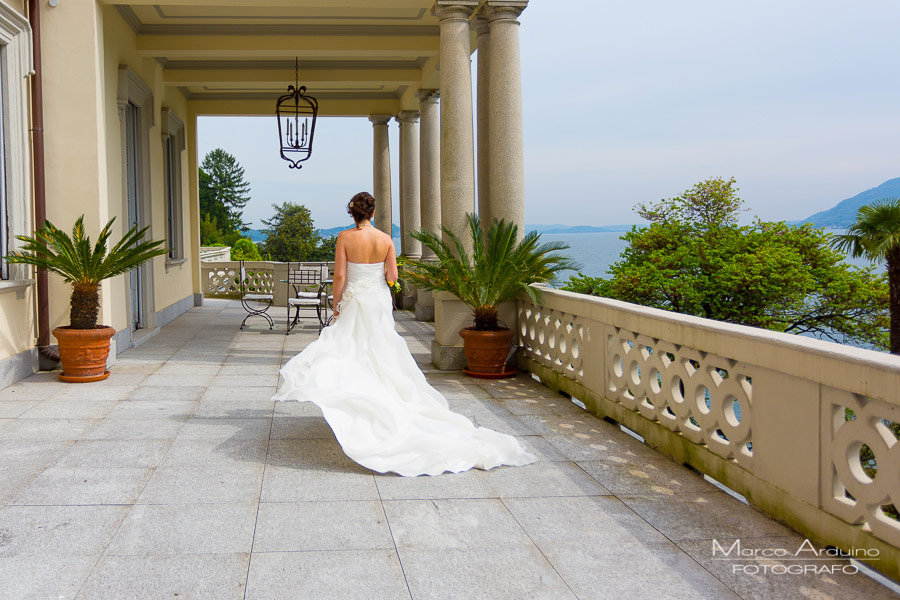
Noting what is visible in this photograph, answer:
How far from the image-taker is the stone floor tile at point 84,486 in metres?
4.08

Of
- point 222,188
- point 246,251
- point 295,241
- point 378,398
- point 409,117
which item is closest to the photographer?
point 378,398

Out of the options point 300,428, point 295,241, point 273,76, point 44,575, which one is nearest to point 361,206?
point 300,428

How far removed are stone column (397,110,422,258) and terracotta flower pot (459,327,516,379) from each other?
853cm

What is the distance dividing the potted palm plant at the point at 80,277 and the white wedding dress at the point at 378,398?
2959 millimetres

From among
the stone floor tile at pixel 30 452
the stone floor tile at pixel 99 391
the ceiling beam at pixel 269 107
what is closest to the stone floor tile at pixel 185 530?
the stone floor tile at pixel 30 452

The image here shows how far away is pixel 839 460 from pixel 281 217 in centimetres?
9350

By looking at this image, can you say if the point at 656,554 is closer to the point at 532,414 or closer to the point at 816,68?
the point at 532,414

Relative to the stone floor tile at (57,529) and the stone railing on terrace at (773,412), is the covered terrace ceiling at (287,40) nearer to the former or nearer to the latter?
the stone railing on terrace at (773,412)

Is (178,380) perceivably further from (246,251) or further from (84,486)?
(246,251)

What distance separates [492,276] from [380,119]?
33.4ft

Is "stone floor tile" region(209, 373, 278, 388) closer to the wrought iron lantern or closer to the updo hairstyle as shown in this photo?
the updo hairstyle

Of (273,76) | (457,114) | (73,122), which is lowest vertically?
(73,122)

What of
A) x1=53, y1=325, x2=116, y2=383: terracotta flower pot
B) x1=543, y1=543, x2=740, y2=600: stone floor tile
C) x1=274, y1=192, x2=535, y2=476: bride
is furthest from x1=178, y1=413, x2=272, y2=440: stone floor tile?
x1=543, y1=543, x2=740, y2=600: stone floor tile

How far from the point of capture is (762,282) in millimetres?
23969
